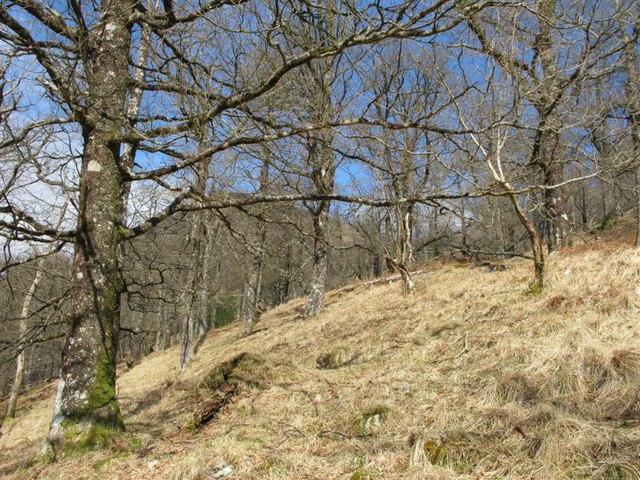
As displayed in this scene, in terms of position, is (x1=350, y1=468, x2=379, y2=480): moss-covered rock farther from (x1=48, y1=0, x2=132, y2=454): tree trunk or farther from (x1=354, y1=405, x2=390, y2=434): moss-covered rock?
(x1=48, y1=0, x2=132, y2=454): tree trunk

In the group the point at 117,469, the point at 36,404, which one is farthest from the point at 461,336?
the point at 36,404

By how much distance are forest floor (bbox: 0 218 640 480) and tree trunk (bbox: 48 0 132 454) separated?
0.37 meters

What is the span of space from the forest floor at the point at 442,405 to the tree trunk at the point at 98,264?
0.37 metres

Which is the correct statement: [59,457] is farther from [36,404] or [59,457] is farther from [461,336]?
[36,404]

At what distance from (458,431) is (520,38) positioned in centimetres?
Result: 627

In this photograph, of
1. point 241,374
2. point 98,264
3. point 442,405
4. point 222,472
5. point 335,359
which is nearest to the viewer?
point 222,472

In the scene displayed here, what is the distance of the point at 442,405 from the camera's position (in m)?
4.18

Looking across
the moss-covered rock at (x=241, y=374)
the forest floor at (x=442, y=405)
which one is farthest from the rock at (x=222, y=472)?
the moss-covered rock at (x=241, y=374)

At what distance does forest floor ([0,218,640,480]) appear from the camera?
3.12m

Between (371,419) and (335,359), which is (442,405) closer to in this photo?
(371,419)

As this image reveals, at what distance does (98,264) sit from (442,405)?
3.75 meters

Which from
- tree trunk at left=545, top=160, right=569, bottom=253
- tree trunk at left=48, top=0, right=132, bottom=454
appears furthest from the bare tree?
tree trunk at left=545, top=160, right=569, bottom=253

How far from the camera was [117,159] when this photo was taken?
4941 mm

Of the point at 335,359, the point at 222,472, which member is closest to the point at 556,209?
the point at 335,359
